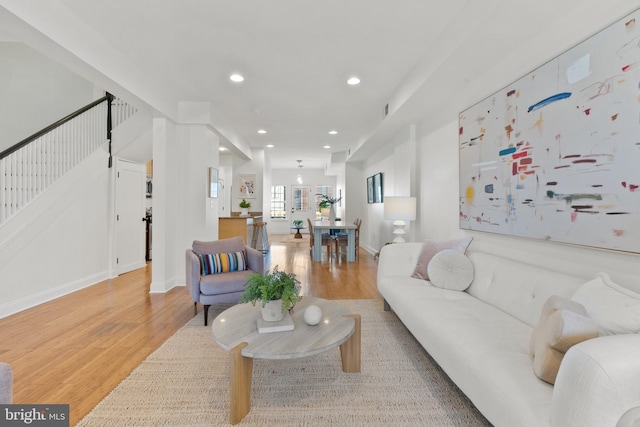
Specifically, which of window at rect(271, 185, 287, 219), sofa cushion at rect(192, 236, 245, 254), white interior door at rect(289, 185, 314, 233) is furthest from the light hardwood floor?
window at rect(271, 185, 287, 219)

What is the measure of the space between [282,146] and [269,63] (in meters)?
4.60

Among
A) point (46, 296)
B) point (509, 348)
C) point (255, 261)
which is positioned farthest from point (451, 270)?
point (46, 296)

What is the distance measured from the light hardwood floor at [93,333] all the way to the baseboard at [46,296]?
10 cm

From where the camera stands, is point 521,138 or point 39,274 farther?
point 39,274

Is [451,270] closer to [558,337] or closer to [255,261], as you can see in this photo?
[558,337]

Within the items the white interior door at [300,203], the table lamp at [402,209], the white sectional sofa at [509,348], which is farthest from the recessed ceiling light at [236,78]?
the white interior door at [300,203]

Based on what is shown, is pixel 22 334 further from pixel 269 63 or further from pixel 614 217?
pixel 614 217

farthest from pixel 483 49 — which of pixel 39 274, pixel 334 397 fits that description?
pixel 39 274

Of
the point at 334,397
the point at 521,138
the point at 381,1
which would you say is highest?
the point at 381,1

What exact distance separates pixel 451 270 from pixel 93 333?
3339 millimetres

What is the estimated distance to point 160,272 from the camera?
4.08 m

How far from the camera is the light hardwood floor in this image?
1.90m

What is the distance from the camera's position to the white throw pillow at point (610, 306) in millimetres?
1219

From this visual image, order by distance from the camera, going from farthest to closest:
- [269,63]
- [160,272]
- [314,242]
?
[314,242] → [160,272] → [269,63]
